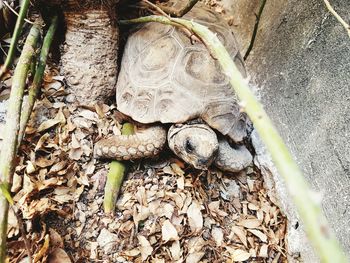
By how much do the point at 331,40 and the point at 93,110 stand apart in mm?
1456

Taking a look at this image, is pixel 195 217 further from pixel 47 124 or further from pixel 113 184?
pixel 47 124

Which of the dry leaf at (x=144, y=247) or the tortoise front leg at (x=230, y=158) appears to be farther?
the tortoise front leg at (x=230, y=158)

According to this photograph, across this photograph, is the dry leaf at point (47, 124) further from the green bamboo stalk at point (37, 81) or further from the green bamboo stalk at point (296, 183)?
the green bamboo stalk at point (296, 183)

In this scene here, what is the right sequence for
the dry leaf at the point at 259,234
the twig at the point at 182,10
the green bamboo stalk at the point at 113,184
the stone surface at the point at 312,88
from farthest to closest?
1. the twig at the point at 182,10
2. the dry leaf at the point at 259,234
3. the green bamboo stalk at the point at 113,184
4. the stone surface at the point at 312,88

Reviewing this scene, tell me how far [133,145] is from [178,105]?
0.35 m

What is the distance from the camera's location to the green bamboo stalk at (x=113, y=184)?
209 cm

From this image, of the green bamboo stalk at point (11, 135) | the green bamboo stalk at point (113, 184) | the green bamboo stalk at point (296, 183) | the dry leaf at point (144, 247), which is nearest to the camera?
the green bamboo stalk at point (296, 183)

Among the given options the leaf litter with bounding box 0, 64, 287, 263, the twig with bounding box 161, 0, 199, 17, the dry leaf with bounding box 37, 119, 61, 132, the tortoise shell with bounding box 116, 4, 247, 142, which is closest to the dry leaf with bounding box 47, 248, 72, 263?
the leaf litter with bounding box 0, 64, 287, 263

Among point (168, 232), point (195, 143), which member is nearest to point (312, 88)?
point (195, 143)

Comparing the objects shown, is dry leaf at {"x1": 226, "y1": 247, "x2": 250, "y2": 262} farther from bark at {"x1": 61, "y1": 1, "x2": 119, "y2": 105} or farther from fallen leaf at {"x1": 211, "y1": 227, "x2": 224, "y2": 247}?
bark at {"x1": 61, "y1": 1, "x2": 119, "y2": 105}

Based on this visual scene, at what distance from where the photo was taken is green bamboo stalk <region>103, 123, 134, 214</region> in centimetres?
209

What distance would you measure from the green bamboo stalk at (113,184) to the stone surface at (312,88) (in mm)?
1014

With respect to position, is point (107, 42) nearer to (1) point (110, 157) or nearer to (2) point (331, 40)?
(1) point (110, 157)

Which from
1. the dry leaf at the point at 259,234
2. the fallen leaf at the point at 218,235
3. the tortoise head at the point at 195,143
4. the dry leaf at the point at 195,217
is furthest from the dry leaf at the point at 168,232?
the dry leaf at the point at 259,234
